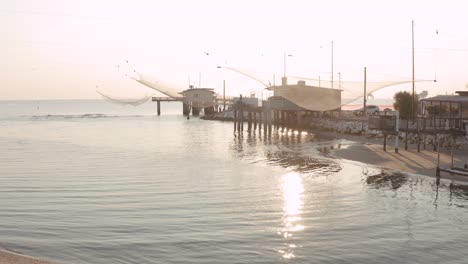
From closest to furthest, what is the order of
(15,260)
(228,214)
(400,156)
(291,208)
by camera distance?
(15,260), (228,214), (291,208), (400,156)

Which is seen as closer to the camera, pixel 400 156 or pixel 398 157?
pixel 398 157

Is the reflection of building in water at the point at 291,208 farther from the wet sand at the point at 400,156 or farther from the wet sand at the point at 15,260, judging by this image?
the wet sand at the point at 400,156

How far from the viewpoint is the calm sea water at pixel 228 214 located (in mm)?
12602

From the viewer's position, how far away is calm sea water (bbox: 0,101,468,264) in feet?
41.3

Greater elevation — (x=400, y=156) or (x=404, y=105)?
(x=404, y=105)

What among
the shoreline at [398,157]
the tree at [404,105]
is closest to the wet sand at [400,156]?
the shoreline at [398,157]

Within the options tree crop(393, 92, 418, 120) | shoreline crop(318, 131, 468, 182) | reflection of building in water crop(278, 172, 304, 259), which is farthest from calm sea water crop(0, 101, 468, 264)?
tree crop(393, 92, 418, 120)

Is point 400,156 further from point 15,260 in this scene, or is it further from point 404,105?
point 15,260

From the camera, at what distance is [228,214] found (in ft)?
54.4

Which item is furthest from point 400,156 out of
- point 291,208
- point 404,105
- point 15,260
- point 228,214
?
point 15,260

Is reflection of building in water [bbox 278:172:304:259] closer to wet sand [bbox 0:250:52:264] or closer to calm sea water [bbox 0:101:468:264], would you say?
calm sea water [bbox 0:101:468:264]

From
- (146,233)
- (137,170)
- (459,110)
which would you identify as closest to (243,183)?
(137,170)

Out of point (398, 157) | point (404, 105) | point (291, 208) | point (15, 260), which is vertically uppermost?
point (404, 105)

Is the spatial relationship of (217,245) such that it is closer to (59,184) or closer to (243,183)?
(243,183)
